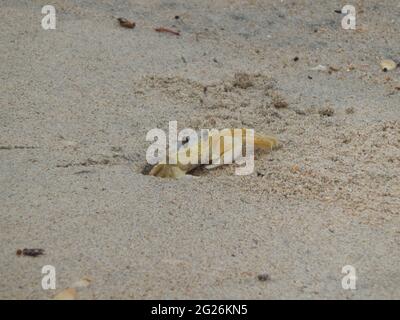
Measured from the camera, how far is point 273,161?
10.1 feet

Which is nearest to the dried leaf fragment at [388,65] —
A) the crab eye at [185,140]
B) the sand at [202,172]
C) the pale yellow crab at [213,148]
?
the sand at [202,172]

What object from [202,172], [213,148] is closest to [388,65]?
[213,148]

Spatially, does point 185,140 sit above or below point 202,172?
above

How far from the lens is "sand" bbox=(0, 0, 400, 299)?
2.39 metres

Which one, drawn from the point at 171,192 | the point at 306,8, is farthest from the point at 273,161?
the point at 306,8

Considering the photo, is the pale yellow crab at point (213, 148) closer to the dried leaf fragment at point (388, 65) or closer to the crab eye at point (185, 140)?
the crab eye at point (185, 140)

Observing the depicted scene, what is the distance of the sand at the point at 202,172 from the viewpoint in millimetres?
2387

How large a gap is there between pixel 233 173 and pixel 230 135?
250 mm

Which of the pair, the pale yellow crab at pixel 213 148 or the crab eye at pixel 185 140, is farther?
the crab eye at pixel 185 140

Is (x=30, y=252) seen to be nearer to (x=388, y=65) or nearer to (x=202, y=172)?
(x=202, y=172)

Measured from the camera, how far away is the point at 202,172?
303 centimetres

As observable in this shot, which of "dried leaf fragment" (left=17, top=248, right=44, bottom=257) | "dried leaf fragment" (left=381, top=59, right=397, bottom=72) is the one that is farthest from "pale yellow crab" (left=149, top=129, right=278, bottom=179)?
"dried leaf fragment" (left=381, top=59, right=397, bottom=72)

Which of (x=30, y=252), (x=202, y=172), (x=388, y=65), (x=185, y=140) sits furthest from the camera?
(x=388, y=65)
